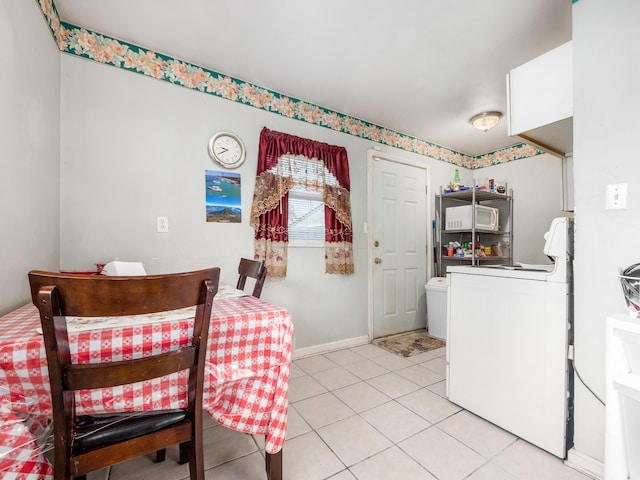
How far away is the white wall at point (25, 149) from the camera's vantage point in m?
1.18

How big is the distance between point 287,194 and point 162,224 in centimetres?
107

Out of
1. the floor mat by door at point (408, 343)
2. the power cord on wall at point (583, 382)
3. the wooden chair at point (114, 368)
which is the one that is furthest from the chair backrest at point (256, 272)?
the floor mat by door at point (408, 343)

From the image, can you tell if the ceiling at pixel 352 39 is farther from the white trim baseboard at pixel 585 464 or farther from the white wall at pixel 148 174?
the white trim baseboard at pixel 585 464

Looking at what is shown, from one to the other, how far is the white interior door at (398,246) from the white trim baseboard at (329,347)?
25 centimetres

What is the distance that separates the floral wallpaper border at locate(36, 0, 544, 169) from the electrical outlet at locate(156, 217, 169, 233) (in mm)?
1055

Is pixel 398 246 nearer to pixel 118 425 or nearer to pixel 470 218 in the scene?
pixel 470 218

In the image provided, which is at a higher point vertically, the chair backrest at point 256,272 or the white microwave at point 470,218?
the white microwave at point 470,218

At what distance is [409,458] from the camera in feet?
4.69

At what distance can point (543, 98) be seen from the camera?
162 cm

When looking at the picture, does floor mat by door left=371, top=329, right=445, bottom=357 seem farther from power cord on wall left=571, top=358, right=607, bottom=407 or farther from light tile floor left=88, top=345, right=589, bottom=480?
power cord on wall left=571, top=358, right=607, bottom=407

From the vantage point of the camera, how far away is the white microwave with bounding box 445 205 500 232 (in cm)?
345

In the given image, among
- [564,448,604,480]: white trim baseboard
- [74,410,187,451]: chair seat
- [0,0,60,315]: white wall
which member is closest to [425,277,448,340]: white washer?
[564,448,604,480]: white trim baseboard

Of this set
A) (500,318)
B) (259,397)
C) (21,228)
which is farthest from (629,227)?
(21,228)

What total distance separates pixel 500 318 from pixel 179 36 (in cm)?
275
